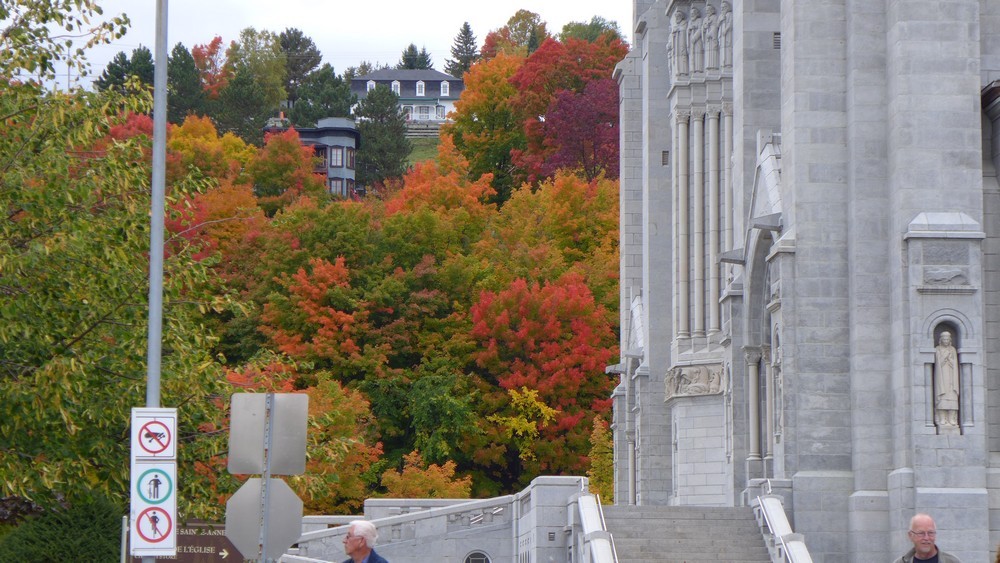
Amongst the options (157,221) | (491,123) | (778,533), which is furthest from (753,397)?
(491,123)

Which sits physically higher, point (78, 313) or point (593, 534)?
point (78, 313)

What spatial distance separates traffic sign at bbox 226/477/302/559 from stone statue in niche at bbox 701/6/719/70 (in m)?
30.6

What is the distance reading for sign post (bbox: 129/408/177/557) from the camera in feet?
55.0

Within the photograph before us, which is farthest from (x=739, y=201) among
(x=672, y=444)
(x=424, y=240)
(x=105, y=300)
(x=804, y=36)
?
(x=424, y=240)

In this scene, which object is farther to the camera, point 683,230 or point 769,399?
point 683,230

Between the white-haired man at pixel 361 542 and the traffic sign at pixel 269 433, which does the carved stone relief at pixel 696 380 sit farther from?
the white-haired man at pixel 361 542

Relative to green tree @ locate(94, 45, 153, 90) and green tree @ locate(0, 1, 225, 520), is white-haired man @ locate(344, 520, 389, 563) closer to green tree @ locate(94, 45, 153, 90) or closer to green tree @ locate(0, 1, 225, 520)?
green tree @ locate(0, 1, 225, 520)

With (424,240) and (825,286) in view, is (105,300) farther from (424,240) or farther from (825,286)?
(424,240)

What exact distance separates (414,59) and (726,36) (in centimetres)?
15599

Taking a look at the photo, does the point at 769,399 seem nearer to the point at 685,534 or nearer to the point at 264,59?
the point at 685,534

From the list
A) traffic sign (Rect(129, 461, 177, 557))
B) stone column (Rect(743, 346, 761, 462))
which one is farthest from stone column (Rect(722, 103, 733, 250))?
traffic sign (Rect(129, 461, 177, 557))

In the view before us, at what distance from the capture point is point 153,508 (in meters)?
16.8

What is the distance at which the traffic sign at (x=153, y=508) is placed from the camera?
16.7 m

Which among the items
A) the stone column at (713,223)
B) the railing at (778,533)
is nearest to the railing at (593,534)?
the railing at (778,533)
